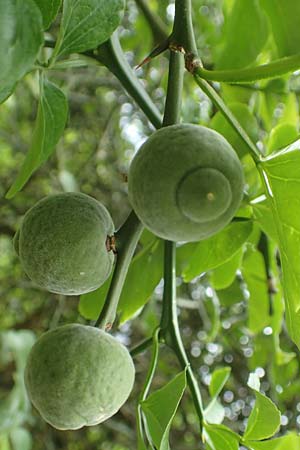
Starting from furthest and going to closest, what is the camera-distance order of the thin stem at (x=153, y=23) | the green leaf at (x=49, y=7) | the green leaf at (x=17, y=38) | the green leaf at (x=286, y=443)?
1. the thin stem at (x=153, y=23)
2. the green leaf at (x=286, y=443)
3. the green leaf at (x=49, y=7)
4. the green leaf at (x=17, y=38)

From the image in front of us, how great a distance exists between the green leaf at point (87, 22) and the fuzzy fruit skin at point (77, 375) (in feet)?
1.16

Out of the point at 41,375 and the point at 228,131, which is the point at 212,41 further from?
the point at 41,375

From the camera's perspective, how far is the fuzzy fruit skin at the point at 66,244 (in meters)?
0.82

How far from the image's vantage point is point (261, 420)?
948 millimetres

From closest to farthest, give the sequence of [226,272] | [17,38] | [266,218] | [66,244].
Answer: [17,38] < [66,244] < [266,218] < [226,272]

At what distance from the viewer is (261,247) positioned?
4.24ft

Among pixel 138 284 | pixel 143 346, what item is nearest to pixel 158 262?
pixel 138 284

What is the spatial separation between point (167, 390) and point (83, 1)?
0.49 meters

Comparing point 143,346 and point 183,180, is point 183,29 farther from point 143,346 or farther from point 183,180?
point 143,346

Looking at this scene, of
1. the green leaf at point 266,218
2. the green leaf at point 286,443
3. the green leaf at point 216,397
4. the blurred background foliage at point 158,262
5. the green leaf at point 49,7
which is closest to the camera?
the green leaf at point 49,7

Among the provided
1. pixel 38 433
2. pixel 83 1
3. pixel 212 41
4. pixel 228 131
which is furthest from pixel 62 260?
pixel 38 433

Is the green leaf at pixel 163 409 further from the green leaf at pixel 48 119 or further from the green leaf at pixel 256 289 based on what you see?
the green leaf at pixel 256 289

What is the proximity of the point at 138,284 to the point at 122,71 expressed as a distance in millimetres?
372

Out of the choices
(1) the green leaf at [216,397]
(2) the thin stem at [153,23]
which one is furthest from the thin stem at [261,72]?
(2) the thin stem at [153,23]
